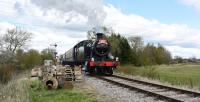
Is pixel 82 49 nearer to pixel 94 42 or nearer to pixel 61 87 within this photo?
pixel 94 42

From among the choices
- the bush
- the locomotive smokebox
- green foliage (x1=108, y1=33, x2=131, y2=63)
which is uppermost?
green foliage (x1=108, y1=33, x2=131, y2=63)

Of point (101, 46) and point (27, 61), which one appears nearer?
point (101, 46)

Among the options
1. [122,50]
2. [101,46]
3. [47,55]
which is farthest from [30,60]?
[101,46]

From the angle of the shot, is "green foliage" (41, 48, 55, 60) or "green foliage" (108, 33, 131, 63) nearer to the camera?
"green foliage" (108, 33, 131, 63)

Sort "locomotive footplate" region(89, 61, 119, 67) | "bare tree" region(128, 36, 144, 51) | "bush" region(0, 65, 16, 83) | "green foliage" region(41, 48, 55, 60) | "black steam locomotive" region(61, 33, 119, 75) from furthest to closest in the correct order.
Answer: "bare tree" region(128, 36, 144, 51), "green foliage" region(41, 48, 55, 60), "bush" region(0, 65, 16, 83), "black steam locomotive" region(61, 33, 119, 75), "locomotive footplate" region(89, 61, 119, 67)

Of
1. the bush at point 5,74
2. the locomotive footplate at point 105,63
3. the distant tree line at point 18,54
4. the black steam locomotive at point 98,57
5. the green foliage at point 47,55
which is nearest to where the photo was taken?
the locomotive footplate at point 105,63

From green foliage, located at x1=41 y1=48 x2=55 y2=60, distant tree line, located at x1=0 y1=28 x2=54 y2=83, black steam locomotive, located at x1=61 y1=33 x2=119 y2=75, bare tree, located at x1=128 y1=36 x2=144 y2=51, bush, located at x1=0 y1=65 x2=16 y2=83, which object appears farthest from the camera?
bare tree, located at x1=128 y1=36 x2=144 y2=51

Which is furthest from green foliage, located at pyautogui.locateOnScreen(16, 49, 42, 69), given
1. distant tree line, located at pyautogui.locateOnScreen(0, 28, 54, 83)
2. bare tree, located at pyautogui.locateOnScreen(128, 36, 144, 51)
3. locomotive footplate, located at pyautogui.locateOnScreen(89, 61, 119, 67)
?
bare tree, located at pyautogui.locateOnScreen(128, 36, 144, 51)

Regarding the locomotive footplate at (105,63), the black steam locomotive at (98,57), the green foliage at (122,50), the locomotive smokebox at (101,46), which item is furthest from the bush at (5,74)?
the green foliage at (122,50)

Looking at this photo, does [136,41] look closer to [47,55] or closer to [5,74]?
[47,55]

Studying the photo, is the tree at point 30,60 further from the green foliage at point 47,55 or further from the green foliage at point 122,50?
the green foliage at point 47,55

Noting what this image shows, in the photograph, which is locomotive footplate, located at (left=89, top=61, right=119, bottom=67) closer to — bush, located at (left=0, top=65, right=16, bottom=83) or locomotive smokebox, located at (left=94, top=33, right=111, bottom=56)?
locomotive smokebox, located at (left=94, top=33, right=111, bottom=56)

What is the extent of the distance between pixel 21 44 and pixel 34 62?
57.2 feet

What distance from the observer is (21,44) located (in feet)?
285
